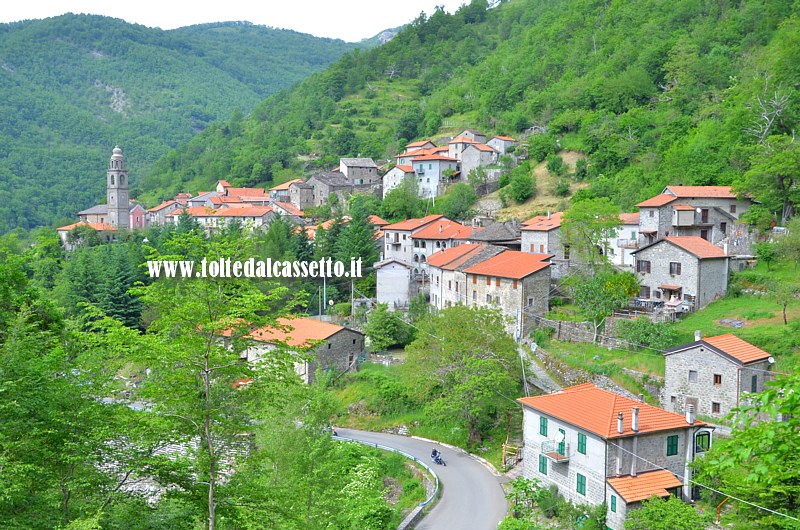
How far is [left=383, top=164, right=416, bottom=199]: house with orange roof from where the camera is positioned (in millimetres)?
75562

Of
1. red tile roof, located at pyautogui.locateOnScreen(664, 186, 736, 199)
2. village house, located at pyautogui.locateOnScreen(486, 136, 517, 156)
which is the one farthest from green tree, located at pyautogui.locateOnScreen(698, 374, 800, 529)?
village house, located at pyautogui.locateOnScreen(486, 136, 517, 156)

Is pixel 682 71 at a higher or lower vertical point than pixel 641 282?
higher

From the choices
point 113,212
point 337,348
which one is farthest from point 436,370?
point 113,212

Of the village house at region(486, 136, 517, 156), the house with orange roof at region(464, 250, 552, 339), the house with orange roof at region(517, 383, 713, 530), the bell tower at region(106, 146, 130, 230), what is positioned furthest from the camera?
the bell tower at region(106, 146, 130, 230)

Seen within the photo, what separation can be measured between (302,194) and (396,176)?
1523 cm

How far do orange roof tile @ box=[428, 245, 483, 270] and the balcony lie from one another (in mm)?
20365

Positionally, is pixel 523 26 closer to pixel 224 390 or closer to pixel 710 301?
pixel 710 301

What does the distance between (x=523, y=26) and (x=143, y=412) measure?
5029 inches

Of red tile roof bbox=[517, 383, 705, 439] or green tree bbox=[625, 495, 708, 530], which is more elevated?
red tile roof bbox=[517, 383, 705, 439]

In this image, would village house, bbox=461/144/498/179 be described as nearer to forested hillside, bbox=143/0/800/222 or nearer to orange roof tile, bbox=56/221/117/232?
forested hillside, bbox=143/0/800/222

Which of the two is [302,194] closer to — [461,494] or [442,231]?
[442,231]

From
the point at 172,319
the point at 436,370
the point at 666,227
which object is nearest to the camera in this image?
the point at 172,319

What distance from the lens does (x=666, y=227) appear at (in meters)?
41.8

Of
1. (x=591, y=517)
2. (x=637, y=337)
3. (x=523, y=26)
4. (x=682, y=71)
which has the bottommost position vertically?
(x=591, y=517)
